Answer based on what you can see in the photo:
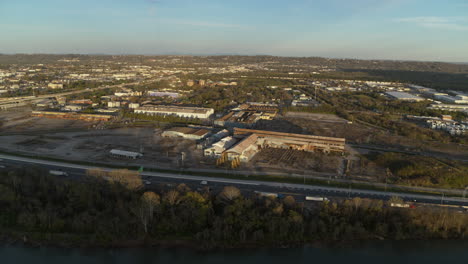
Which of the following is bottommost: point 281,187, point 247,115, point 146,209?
point 281,187

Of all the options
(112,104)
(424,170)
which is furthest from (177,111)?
(424,170)

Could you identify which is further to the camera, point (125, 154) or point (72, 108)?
point (72, 108)

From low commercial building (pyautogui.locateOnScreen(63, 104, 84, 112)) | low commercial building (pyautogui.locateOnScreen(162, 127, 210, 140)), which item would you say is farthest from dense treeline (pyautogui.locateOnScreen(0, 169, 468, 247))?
low commercial building (pyautogui.locateOnScreen(63, 104, 84, 112))

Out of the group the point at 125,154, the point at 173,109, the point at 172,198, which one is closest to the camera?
the point at 172,198

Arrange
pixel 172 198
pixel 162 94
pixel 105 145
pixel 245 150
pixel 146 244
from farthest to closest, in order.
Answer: pixel 162 94
pixel 105 145
pixel 245 150
pixel 172 198
pixel 146 244

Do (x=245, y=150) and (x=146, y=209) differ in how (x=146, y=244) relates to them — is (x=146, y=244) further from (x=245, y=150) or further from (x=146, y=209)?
(x=245, y=150)

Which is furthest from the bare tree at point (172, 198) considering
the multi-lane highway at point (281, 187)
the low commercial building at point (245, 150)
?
the low commercial building at point (245, 150)

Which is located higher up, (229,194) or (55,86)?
(55,86)
